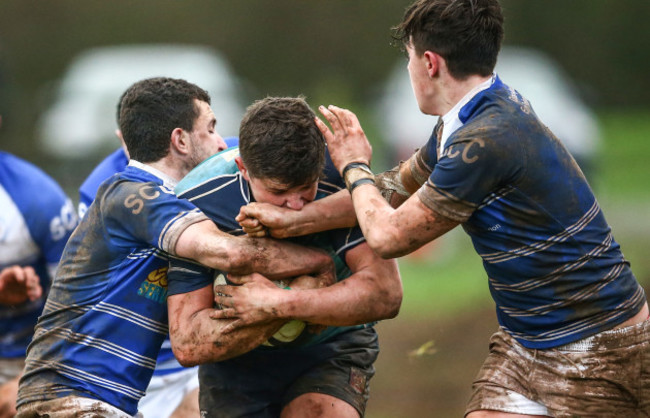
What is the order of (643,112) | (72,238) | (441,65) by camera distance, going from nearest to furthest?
(441,65) → (72,238) → (643,112)

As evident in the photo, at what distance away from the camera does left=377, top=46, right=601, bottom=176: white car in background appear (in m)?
13.7

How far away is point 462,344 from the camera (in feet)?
32.2

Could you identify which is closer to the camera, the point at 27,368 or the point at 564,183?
the point at 564,183

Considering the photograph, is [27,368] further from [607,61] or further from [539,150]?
[607,61]

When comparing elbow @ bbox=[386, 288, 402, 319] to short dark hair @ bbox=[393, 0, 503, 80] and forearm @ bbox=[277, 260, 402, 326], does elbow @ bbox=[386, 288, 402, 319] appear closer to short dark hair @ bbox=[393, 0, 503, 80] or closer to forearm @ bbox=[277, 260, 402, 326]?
forearm @ bbox=[277, 260, 402, 326]

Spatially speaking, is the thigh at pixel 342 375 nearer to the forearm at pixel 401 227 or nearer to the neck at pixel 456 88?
the forearm at pixel 401 227

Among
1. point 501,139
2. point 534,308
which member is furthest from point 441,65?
point 534,308

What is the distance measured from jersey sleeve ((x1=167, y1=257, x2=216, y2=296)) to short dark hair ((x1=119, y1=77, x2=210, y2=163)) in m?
0.57

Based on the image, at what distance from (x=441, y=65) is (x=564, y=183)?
2.26 ft

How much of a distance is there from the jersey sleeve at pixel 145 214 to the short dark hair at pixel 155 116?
30cm

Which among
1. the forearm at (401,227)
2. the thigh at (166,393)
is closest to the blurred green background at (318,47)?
the thigh at (166,393)

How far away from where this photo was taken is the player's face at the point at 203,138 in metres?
4.49

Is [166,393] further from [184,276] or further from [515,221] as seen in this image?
[515,221]

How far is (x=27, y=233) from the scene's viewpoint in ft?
19.8
